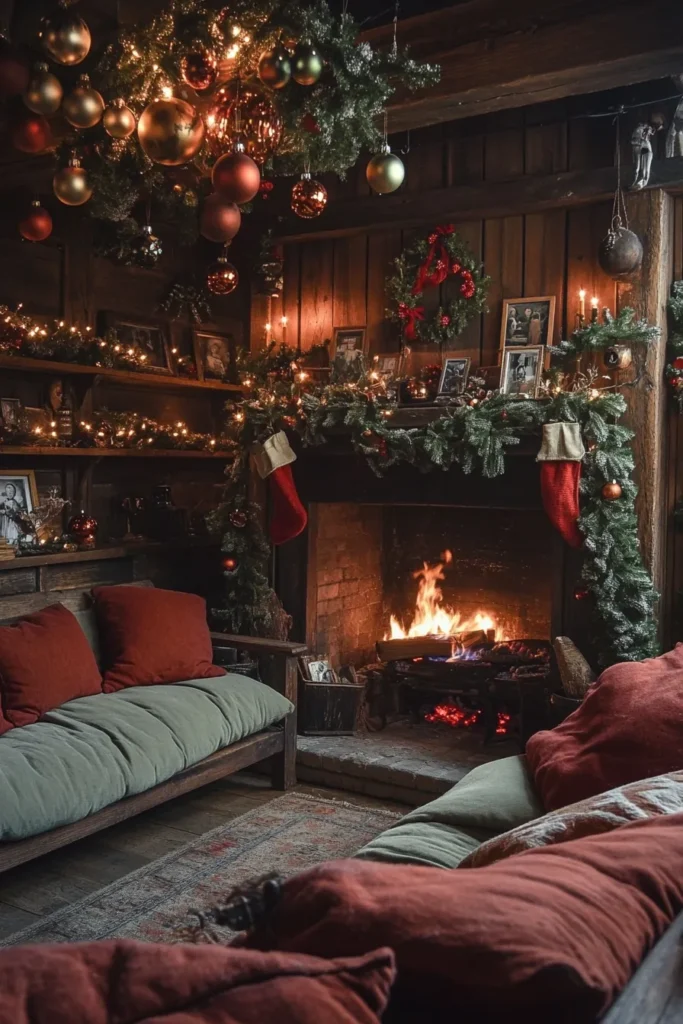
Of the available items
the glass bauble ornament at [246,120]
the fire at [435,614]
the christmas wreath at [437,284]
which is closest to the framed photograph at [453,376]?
the christmas wreath at [437,284]

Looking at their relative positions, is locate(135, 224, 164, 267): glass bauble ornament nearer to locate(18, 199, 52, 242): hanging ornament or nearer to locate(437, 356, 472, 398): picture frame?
locate(18, 199, 52, 242): hanging ornament

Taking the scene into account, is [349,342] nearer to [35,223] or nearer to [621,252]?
[621,252]

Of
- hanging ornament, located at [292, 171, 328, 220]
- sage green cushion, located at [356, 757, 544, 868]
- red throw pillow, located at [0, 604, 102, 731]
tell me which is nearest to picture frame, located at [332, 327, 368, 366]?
hanging ornament, located at [292, 171, 328, 220]

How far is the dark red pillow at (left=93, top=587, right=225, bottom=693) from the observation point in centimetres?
384

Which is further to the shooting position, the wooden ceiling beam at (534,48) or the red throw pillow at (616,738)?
the wooden ceiling beam at (534,48)

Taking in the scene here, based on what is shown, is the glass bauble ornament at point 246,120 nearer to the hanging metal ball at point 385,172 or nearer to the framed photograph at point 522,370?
the hanging metal ball at point 385,172

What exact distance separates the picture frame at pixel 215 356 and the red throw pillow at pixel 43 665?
2253 mm

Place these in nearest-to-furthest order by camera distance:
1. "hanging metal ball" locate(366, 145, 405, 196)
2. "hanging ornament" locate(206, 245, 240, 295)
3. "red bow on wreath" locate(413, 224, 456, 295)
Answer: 1. "hanging metal ball" locate(366, 145, 405, 196)
2. "hanging ornament" locate(206, 245, 240, 295)
3. "red bow on wreath" locate(413, 224, 456, 295)

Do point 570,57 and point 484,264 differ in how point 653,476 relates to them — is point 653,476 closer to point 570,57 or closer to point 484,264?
point 484,264

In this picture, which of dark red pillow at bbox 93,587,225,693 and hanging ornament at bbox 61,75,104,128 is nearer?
hanging ornament at bbox 61,75,104,128

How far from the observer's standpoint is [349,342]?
15.7 feet

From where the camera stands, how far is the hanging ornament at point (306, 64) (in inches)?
106

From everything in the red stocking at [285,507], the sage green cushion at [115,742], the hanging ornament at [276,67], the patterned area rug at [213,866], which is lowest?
the patterned area rug at [213,866]

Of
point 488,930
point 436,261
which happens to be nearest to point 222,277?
point 436,261
